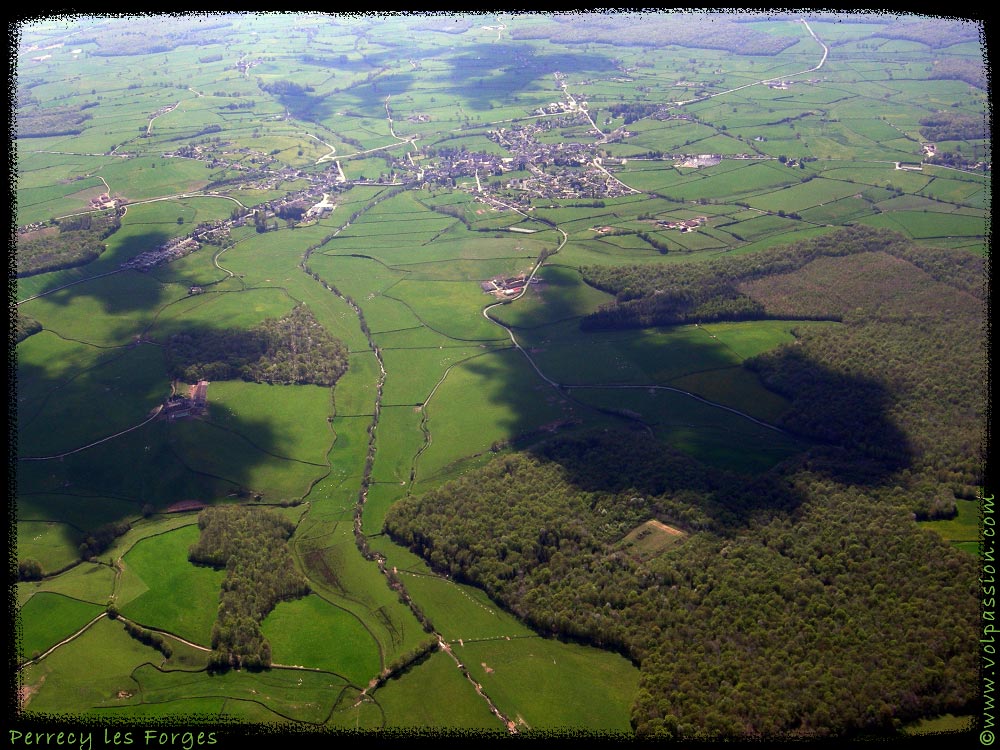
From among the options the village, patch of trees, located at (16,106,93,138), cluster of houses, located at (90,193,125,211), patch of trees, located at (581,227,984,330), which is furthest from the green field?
patch of trees, located at (16,106,93,138)

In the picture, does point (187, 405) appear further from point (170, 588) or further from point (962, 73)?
point (962, 73)

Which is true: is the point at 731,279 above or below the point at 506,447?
above

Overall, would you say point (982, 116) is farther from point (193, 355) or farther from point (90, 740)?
point (90, 740)

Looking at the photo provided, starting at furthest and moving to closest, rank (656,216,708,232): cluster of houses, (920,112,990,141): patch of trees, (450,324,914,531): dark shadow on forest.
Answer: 1. (920,112,990,141): patch of trees
2. (656,216,708,232): cluster of houses
3. (450,324,914,531): dark shadow on forest

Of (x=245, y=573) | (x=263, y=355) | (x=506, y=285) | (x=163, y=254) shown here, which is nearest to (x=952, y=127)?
(x=506, y=285)

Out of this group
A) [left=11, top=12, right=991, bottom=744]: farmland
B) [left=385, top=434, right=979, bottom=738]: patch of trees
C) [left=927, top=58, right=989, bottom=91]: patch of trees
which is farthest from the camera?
[left=927, top=58, right=989, bottom=91]: patch of trees

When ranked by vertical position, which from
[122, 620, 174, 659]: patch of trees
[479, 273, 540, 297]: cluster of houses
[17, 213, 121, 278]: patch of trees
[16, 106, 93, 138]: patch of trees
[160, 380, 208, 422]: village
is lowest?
[122, 620, 174, 659]: patch of trees

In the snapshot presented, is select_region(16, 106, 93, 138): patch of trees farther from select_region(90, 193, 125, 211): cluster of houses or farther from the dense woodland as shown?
the dense woodland
